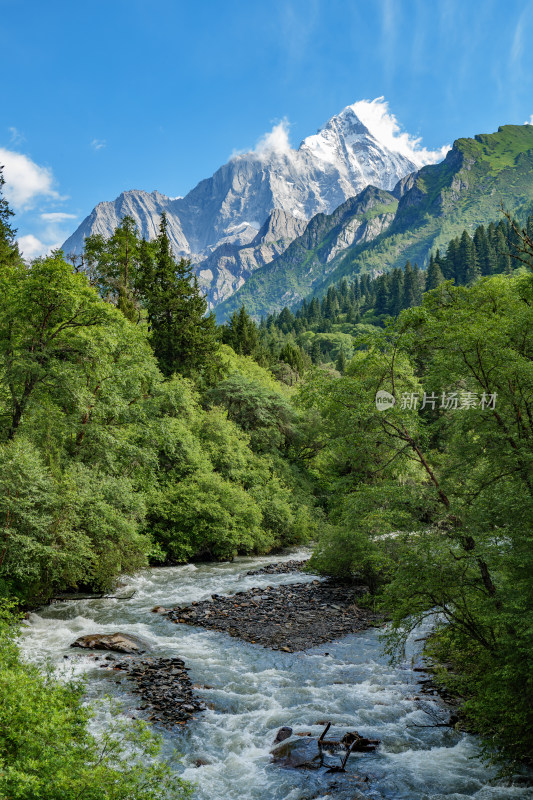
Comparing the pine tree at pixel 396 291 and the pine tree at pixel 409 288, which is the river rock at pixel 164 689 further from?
the pine tree at pixel 396 291

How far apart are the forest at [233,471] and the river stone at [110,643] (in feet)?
9.03

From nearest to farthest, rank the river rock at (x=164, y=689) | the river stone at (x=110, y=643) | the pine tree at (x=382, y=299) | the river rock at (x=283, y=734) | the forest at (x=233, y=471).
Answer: the forest at (x=233, y=471)
the river rock at (x=283, y=734)
the river rock at (x=164, y=689)
the river stone at (x=110, y=643)
the pine tree at (x=382, y=299)

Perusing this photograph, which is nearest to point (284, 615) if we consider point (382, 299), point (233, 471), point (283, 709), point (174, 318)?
point (283, 709)

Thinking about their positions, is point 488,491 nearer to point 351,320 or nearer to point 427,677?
point 427,677

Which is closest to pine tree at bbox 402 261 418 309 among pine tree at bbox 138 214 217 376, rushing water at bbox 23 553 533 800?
pine tree at bbox 138 214 217 376

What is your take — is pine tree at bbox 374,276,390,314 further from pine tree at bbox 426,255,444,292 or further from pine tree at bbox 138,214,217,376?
pine tree at bbox 138,214,217,376

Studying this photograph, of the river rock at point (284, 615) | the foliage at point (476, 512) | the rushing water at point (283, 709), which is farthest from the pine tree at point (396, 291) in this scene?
the foliage at point (476, 512)

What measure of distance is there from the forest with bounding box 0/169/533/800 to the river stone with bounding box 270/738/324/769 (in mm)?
2102

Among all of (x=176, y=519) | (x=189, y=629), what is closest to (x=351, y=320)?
(x=176, y=519)

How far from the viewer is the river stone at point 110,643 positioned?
44.5 ft

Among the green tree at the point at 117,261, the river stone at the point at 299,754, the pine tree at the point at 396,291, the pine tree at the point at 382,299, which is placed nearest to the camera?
the river stone at the point at 299,754

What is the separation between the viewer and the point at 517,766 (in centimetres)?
834

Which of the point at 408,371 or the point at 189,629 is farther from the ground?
the point at 408,371

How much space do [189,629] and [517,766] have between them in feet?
33.1
